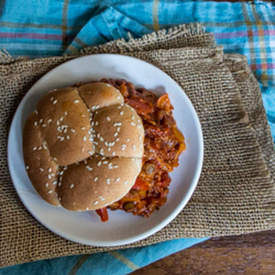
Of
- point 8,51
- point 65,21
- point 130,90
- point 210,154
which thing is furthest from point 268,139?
point 8,51

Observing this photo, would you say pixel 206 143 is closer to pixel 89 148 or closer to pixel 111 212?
pixel 111 212

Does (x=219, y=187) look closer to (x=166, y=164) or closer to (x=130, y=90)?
(x=166, y=164)

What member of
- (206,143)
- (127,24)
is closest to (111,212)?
(206,143)

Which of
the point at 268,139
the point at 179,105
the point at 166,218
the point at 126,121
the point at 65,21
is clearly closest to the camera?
the point at 126,121

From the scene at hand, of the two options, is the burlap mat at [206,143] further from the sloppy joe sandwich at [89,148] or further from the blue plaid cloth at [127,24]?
the sloppy joe sandwich at [89,148]

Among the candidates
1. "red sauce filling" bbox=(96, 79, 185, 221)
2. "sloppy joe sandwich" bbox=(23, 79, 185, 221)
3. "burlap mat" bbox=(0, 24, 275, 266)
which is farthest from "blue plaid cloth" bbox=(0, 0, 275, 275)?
Result: "sloppy joe sandwich" bbox=(23, 79, 185, 221)

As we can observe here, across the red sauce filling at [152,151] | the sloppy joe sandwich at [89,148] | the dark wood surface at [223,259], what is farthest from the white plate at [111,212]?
the dark wood surface at [223,259]
